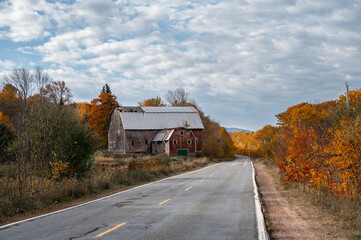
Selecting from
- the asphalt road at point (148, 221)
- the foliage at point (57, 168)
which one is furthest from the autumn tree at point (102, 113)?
the asphalt road at point (148, 221)

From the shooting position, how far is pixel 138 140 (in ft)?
205

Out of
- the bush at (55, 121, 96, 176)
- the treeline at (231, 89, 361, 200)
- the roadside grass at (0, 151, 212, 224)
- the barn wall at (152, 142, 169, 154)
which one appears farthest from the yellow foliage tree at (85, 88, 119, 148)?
the treeline at (231, 89, 361, 200)

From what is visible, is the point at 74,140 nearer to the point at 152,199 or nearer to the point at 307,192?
the point at 152,199

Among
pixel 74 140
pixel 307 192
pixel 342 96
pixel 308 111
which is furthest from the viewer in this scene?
pixel 308 111

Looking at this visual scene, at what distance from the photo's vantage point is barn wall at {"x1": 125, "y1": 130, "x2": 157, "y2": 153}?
6150 centimetres

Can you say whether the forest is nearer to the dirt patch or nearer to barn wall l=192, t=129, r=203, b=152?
the dirt patch

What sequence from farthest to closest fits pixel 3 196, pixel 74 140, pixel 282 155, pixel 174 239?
pixel 282 155 → pixel 74 140 → pixel 3 196 → pixel 174 239

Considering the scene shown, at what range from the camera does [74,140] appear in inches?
736

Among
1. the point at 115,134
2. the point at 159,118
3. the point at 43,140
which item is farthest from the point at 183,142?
the point at 43,140

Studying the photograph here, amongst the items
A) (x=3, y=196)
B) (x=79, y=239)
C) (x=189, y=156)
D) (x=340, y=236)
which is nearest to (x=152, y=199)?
(x=3, y=196)

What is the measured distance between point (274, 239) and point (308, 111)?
2154 inches

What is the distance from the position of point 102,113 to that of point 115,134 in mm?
7715

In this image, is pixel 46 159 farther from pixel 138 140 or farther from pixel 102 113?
pixel 102 113

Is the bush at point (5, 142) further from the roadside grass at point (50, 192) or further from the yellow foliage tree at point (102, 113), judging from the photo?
the yellow foliage tree at point (102, 113)
